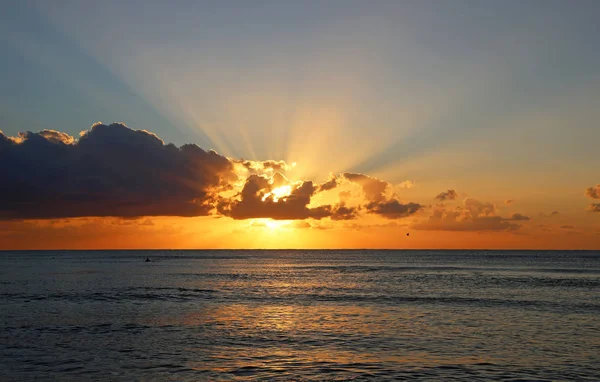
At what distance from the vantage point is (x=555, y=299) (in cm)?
6191

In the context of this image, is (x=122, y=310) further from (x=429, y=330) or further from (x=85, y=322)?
(x=429, y=330)

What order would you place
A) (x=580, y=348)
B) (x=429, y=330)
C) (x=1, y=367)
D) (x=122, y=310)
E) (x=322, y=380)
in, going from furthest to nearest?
(x=122, y=310) → (x=429, y=330) → (x=580, y=348) → (x=1, y=367) → (x=322, y=380)

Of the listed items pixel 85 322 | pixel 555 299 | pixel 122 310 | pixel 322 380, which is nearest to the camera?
pixel 322 380

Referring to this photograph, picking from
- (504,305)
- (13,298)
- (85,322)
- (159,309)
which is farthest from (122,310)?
(504,305)

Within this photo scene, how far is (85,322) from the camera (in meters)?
45.0

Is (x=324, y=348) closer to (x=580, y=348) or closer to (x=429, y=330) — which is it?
(x=429, y=330)

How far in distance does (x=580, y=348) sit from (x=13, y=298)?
199 feet

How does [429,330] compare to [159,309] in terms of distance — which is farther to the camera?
[159,309]

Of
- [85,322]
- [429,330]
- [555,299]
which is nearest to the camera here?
[429,330]

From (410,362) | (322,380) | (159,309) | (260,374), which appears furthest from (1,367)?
(159,309)

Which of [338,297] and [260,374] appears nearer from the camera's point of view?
[260,374]

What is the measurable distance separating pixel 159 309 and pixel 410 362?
32166mm

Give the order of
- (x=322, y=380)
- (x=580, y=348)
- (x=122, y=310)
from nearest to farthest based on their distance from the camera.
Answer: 1. (x=322, y=380)
2. (x=580, y=348)
3. (x=122, y=310)

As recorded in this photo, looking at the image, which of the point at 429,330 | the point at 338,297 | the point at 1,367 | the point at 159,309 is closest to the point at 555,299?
the point at 338,297
